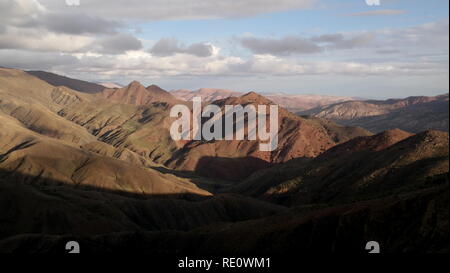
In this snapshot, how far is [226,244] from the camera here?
9056 cm

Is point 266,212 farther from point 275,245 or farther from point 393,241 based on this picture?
point 393,241

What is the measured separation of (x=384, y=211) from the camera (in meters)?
73.8

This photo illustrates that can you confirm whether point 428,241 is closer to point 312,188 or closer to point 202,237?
point 202,237

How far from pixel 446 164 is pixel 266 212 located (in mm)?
61916

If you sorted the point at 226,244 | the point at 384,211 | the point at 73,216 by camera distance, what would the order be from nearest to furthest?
1. the point at 384,211
2. the point at 226,244
3. the point at 73,216

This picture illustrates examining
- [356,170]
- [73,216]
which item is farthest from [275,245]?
[356,170]


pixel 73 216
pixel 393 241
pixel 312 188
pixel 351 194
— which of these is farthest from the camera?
pixel 312 188

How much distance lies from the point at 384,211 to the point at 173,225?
92476mm

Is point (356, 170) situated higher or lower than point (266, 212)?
higher

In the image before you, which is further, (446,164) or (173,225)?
(173,225)
